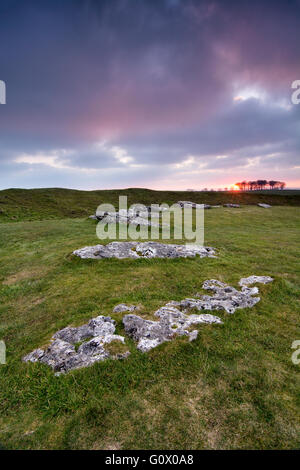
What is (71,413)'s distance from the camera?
484 cm

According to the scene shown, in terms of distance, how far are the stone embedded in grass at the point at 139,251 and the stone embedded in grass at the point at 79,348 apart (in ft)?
24.9

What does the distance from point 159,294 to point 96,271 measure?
5110 mm

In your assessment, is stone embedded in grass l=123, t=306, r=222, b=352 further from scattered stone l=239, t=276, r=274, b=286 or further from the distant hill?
the distant hill

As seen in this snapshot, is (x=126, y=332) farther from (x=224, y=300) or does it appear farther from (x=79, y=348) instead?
(x=224, y=300)

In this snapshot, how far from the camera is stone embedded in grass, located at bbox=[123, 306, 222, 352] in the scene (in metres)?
6.70

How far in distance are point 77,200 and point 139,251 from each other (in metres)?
71.9

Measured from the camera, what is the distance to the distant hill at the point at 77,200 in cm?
5256

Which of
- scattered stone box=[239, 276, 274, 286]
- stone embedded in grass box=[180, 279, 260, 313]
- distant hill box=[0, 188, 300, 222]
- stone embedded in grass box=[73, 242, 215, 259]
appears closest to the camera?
stone embedded in grass box=[180, 279, 260, 313]

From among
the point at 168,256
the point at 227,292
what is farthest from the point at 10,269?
the point at 227,292

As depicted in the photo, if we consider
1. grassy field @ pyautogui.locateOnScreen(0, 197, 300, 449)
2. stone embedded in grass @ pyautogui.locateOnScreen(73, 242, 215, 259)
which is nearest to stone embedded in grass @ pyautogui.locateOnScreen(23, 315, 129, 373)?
grassy field @ pyautogui.locateOnScreen(0, 197, 300, 449)

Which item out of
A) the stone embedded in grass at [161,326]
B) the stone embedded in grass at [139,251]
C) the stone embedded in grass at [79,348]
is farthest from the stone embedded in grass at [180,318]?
the stone embedded in grass at [139,251]

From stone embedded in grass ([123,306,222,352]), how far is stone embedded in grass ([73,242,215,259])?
284 inches

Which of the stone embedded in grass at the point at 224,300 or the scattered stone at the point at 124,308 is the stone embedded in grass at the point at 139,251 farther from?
the scattered stone at the point at 124,308
